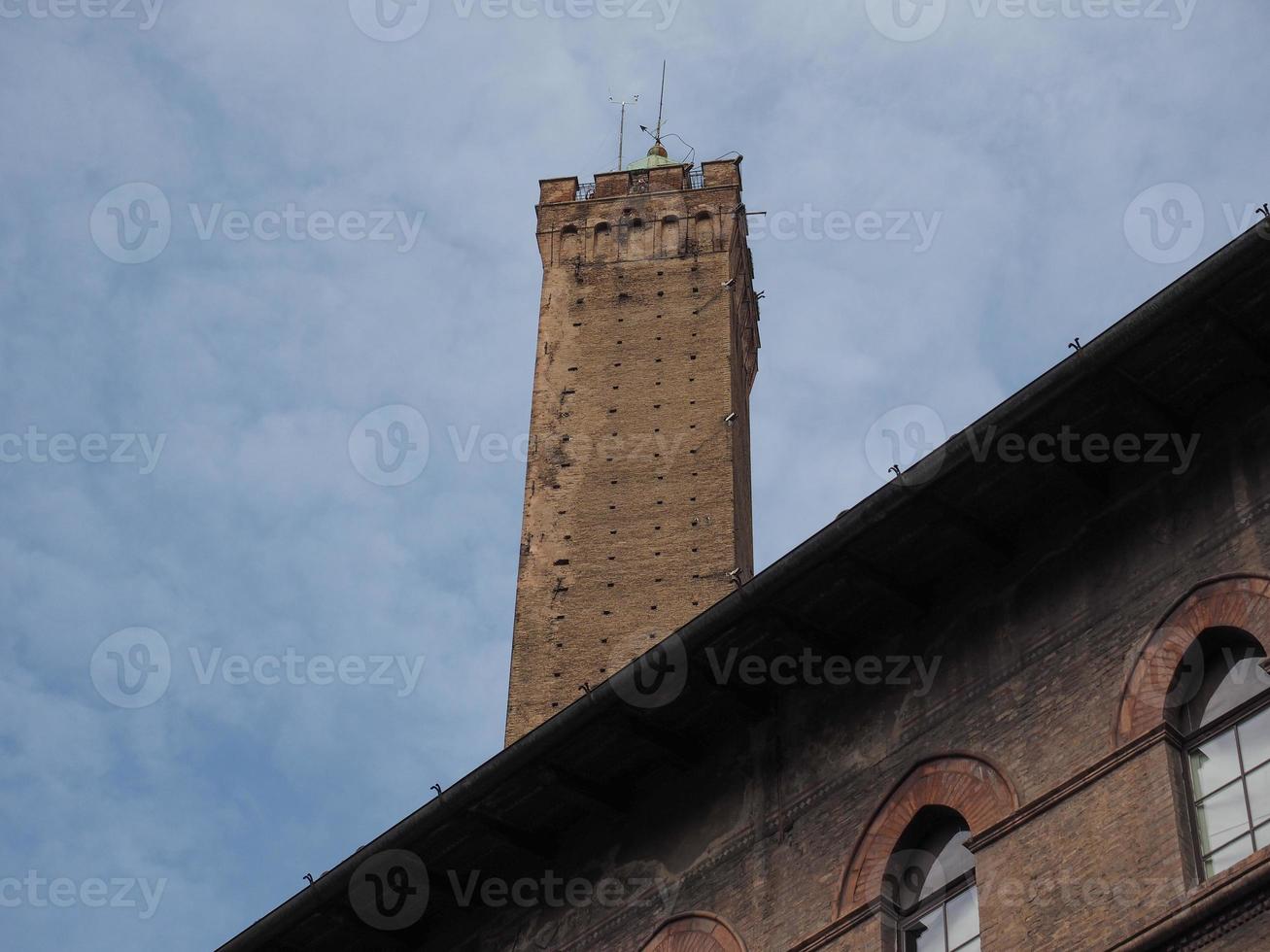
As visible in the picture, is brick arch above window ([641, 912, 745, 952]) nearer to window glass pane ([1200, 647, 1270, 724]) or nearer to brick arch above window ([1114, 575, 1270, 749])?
brick arch above window ([1114, 575, 1270, 749])

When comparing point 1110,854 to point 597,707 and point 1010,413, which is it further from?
point 597,707

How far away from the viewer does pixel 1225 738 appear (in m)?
11.1

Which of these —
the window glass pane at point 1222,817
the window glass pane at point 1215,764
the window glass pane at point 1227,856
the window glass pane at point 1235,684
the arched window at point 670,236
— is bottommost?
the window glass pane at point 1227,856

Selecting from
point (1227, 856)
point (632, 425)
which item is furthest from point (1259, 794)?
point (632, 425)

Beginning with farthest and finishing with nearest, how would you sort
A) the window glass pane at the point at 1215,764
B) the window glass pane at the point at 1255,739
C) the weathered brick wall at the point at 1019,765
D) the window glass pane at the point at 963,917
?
the window glass pane at the point at 963,917
the weathered brick wall at the point at 1019,765
the window glass pane at the point at 1215,764
the window glass pane at the point at 1255,739

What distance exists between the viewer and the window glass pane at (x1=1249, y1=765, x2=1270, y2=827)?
1063 centimetres

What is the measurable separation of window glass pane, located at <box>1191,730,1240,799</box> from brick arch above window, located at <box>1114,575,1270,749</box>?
0.84 ft

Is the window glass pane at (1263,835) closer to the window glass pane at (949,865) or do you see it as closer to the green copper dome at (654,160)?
the window glass pane at (949,865)

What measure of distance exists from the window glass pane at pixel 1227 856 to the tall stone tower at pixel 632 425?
16025 millimetres

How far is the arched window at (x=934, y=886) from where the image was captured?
38.6 ft

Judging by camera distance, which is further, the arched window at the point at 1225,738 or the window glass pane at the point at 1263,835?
the arched window at the point at 1225,738

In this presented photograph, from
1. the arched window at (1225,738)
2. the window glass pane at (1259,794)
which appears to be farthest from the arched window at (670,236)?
the window glass pane at (1259,794)

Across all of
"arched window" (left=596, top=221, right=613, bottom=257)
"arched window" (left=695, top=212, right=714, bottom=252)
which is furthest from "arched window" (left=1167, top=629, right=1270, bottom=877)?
"arched window" (left=596, top=221, right=613, bottom=257)

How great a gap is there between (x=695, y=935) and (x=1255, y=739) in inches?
142
